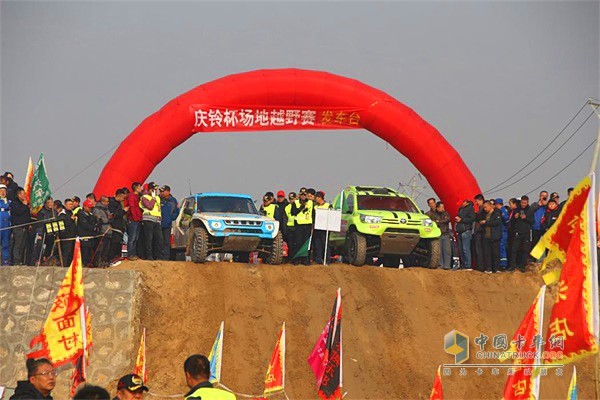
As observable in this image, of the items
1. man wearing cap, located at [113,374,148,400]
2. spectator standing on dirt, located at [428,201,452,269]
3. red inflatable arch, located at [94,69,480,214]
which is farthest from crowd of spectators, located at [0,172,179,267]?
man wearing cap, located at [113,374,148,400]

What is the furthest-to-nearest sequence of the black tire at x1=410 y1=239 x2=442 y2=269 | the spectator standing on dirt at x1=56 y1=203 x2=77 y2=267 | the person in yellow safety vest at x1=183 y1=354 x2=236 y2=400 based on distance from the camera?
the black tire at x1=410 y1=239 x2=442 y2=269
the spectator standing on dirt at x1=56 y1=203 x2=77 y2=267
the person in yellow safety vest at x1=183 y1=354 x2=236 y2=400

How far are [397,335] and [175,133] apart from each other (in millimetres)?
8386

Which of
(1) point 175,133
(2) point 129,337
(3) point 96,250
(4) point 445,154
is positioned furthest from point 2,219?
(4) point 445,154

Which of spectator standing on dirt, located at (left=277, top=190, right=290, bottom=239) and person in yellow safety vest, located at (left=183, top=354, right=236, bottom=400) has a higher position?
spectator standing on dirt, located at (left=277, top=190, right=290, bottom=239)

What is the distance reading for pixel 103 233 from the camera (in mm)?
22703

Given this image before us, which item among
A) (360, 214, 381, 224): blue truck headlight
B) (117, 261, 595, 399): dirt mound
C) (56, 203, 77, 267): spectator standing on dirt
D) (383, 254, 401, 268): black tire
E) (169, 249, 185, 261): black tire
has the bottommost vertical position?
(117, 261, 595, 399): dirt mound

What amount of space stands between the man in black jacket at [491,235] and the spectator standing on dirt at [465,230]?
0.27 meters

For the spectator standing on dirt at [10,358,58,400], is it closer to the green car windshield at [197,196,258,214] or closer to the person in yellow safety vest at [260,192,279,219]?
the green car windshield at [197,196,258,214]

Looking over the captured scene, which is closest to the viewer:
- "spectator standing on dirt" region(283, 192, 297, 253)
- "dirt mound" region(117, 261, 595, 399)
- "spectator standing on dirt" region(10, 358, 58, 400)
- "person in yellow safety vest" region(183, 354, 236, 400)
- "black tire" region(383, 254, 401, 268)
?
"person in yellow safety vest" region(183, 354, 236, 400)

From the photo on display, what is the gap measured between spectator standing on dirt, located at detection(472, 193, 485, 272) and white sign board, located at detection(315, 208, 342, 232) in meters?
3.16

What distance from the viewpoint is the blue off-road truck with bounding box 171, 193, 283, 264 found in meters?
22.2

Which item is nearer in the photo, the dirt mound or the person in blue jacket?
the dirt mound

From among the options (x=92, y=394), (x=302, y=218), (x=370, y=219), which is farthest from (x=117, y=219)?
(x=92, y=394)

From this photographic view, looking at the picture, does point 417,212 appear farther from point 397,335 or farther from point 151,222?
point 151,222
